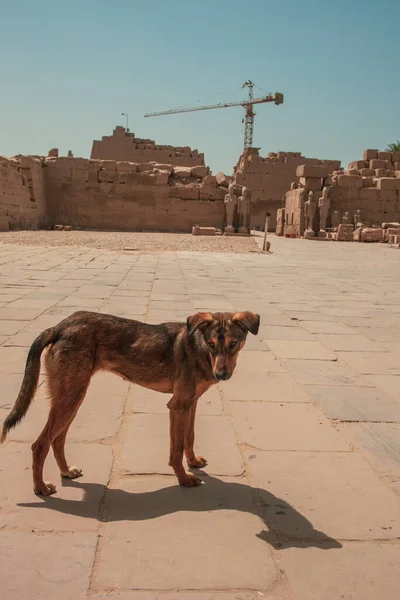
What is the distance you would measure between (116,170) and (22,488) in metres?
26.8

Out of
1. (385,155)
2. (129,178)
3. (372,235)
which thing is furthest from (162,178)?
(385,155)

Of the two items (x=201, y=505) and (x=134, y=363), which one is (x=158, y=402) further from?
(x=201, y=505)

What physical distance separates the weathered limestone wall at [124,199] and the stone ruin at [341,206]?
13.8 ft

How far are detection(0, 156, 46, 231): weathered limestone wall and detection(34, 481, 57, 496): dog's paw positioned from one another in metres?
20.5

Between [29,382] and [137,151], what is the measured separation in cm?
3956

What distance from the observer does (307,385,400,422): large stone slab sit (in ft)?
12.0

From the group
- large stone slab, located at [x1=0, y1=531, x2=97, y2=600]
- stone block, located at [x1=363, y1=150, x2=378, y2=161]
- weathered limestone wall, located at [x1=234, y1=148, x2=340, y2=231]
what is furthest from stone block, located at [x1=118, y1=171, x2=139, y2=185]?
large stone slab, located at [x1=0, y1=531, x2=97, y2=600]

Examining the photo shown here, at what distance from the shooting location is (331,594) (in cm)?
183

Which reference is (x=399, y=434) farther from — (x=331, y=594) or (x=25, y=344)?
(x=25, y=344)

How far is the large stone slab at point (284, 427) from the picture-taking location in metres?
3.15

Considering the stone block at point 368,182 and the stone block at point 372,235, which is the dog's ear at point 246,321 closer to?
the stone block at point 372,235

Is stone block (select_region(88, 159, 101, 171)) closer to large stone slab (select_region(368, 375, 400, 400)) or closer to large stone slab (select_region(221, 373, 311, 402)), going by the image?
large stone slab (select_region(221, 373, 311, 402))

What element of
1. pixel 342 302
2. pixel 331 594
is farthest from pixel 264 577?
pixel 342 302

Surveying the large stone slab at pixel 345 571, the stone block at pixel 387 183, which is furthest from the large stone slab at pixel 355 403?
the stone block at pixel 387 183
